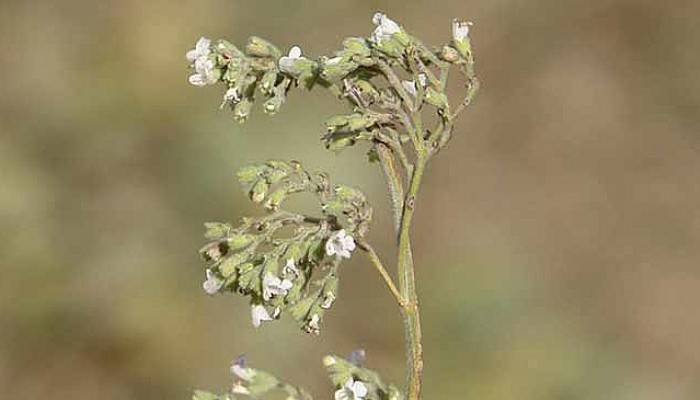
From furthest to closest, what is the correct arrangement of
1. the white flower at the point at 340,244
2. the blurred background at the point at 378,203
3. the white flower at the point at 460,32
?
the blurred background at the point at 378,203 < the white flower at the point at 460,32 < the white flower at the point at 340,244

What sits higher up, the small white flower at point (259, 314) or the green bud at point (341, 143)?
the green bud at point (341, 143)

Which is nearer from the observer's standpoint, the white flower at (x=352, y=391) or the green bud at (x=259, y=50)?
the white flower at (x=352, y=391)

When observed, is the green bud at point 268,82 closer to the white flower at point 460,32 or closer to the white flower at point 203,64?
the white flower at point 203,64

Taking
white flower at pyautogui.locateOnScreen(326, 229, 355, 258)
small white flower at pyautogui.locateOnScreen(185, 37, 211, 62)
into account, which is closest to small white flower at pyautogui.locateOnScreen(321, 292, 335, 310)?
white flower at pyautogui.locateOnScreen(326, 229, 355, 258)

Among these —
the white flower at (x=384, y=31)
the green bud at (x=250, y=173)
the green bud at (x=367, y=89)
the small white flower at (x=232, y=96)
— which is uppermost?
the white flower at (x=384, y=31)

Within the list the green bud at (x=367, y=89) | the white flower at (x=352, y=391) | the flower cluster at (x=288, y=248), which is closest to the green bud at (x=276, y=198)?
the flower cluster at (x=288, y=248)

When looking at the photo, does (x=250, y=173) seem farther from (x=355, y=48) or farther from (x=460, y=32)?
(x=460, y=32)

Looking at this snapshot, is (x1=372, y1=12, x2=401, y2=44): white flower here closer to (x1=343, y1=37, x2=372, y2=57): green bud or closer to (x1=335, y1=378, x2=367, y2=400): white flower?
(x1=343, y1=37, x2=372, y2=57): green bud

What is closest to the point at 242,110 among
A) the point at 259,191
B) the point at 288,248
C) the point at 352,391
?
the point at 259,191
